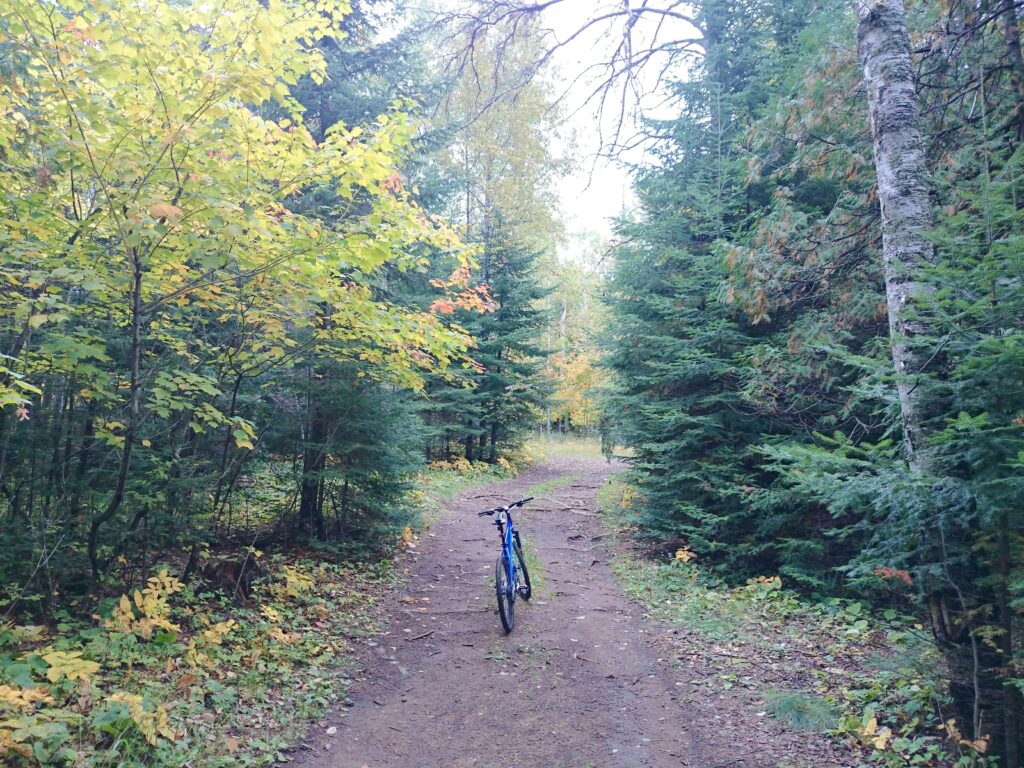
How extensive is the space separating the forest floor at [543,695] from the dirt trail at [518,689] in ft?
0.05

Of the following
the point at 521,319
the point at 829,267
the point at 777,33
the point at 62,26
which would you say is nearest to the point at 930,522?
the point at 829,267

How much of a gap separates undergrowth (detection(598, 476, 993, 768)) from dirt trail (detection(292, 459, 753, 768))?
23.6 inches

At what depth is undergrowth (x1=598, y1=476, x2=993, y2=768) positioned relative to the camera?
13.3 ft

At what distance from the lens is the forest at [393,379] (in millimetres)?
3740

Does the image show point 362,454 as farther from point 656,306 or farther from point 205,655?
point 656,306

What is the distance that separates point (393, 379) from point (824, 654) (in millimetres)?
5470

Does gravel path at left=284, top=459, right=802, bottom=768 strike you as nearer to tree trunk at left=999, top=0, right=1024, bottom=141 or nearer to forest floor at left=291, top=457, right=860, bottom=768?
forest floor at left=291, top=457, right=860, bottom=768

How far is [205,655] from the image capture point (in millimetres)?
5031

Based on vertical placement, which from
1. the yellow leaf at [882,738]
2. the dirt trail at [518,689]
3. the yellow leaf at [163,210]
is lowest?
the dirt trail at [518,689]

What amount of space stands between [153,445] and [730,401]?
7445mm

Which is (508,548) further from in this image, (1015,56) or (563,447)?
(563,447)

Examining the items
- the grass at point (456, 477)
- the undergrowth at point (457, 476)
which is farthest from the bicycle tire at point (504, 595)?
the grass at point (456, 477)

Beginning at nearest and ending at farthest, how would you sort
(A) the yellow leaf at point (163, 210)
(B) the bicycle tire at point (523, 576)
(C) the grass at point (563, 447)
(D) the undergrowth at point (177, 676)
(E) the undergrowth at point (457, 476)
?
(D) the undergrowth at point (177, 676) → (A) the yellow leaf at point (163, 210) → (B) the bicycle tire at point (523, 576) → (E) the undergrowth at point (457, 476) → (C) the grass at point (563, 447)

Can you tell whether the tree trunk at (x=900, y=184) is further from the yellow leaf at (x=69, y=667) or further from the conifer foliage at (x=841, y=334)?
the yellow leaf at (x=69, y=667)
